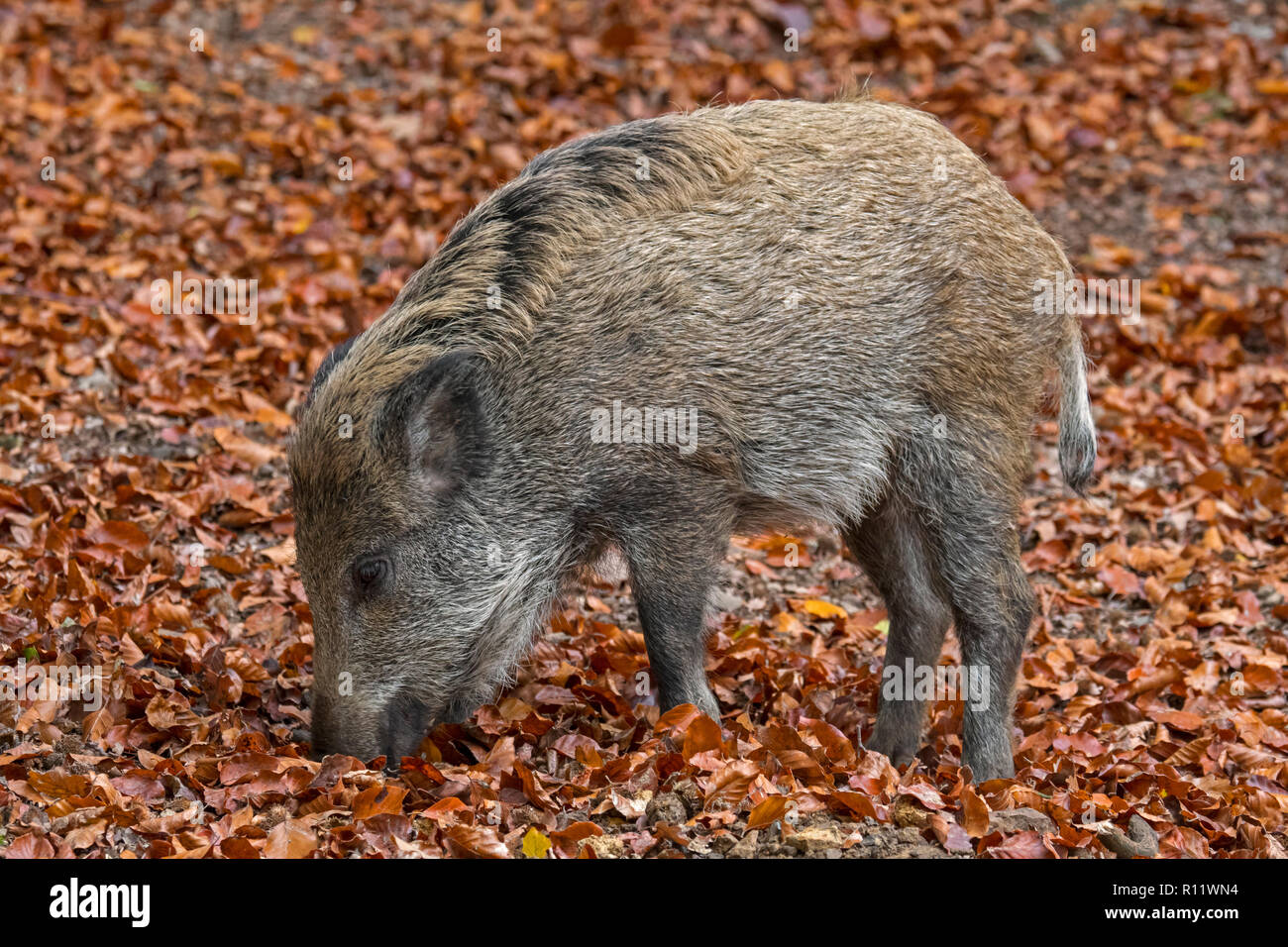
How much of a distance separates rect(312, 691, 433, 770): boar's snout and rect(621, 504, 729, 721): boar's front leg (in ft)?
2.70

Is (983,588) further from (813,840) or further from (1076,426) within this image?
(813,840)

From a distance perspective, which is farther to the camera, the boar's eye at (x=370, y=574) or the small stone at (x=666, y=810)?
the boar's eye at (x=370, y=574)

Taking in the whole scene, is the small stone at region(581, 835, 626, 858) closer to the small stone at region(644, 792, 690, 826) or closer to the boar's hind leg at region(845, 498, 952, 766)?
the small stone at region(644, 792, 690, 826)

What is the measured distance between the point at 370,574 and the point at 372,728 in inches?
19.8

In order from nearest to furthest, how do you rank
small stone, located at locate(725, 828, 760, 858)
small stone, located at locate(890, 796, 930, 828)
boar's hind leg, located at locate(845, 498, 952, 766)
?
small stone, located at locate(725, 828, 760, 858), small stone, located at locate(890, 796, 930, 828), boar's hind leg, located at locate(845, 498, 952, 766)

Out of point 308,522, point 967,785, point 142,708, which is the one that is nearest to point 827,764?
point 967,785

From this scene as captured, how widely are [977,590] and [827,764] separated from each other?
0.91m

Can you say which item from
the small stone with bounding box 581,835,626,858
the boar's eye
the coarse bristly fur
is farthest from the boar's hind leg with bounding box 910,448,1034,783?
the boar's eye

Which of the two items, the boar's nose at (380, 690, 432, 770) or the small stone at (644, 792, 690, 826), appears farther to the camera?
the boar's nose at (380, 690, 432, 770)

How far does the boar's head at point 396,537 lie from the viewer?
4.86m

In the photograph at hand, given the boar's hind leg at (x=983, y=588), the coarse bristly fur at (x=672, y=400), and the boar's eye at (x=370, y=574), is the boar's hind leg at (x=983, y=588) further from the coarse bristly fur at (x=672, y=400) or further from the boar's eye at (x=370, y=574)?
the boar's eye at (x=370, y=574)

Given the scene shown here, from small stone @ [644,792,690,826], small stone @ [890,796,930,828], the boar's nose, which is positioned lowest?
small stone @ [890,796,930,828]

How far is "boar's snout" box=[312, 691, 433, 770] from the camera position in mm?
4871

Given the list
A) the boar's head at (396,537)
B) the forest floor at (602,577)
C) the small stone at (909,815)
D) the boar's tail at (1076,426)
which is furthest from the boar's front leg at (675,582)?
the boar's tail at (1076,426)
